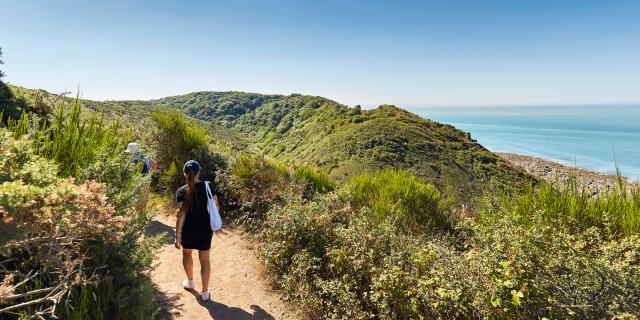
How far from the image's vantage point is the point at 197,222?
14.6 feet

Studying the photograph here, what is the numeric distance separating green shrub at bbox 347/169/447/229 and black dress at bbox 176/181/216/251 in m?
3.23

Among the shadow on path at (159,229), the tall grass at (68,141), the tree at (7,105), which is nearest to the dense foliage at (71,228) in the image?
the tall grass at (68,141)

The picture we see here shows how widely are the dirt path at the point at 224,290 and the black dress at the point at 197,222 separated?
30cm

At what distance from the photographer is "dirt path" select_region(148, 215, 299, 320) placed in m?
4.48

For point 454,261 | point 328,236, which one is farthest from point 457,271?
point 328,236

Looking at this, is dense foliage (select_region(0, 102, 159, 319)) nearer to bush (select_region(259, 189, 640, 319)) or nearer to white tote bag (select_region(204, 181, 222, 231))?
white tote bag (select_region(204, 181, 222, 231))

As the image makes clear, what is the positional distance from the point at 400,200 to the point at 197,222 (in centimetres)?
376

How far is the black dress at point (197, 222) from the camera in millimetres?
4391

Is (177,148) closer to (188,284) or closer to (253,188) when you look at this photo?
(253,188)

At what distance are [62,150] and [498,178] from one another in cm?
4354

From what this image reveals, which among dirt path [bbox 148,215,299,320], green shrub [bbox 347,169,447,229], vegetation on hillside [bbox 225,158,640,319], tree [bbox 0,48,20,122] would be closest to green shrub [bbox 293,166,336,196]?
green shrub [bbox 347,169,447,229]

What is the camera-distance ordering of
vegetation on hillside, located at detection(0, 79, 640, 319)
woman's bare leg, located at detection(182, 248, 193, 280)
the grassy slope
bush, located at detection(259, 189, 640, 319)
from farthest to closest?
the grassy slope < woman's bare leg, located at detection(182, 248, 193, 280) < bush, located at detection(259, 189, 640, 319) < vegetation on hillside, located at detection(0, 79, 640, 319)

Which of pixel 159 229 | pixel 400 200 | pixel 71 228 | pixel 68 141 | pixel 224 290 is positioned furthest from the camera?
pixel 159 229

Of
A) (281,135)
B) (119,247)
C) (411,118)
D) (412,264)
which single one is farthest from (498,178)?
(281,135)
